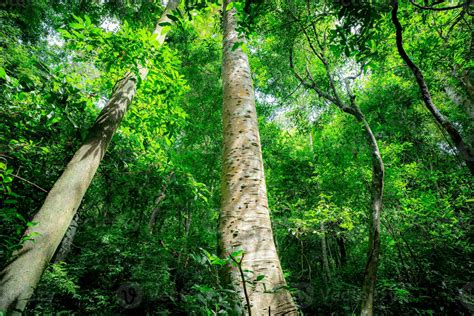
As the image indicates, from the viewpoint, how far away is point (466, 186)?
668 centimetres

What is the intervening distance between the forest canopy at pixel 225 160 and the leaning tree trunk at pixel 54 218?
12mm

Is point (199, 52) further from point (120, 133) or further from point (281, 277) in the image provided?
point (281, 277)

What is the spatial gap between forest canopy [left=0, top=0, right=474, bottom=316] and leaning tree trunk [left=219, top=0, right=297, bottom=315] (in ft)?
0.04

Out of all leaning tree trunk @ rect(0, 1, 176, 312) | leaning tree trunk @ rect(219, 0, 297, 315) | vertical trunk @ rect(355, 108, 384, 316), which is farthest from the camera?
vertical trunk @ rect(355, 108, 384, 316)

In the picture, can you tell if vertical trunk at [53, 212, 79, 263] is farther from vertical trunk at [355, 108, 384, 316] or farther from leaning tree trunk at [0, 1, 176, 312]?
vertical trunk at [355, 108, 384, 316]

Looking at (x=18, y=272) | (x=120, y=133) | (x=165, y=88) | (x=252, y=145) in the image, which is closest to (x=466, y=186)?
(x=252, y=145)

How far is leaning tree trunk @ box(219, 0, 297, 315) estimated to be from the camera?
121 centimetres

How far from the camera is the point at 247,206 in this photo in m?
1.59

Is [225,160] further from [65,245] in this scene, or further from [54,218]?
[65,245]

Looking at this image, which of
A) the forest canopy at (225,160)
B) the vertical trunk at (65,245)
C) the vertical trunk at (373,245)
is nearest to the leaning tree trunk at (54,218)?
the forest canopy at (225,160)

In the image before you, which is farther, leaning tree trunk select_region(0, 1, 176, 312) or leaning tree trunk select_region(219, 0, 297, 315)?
leaning tree trunk select_region(0, 1, 176, 312)

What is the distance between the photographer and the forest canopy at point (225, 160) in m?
1.76

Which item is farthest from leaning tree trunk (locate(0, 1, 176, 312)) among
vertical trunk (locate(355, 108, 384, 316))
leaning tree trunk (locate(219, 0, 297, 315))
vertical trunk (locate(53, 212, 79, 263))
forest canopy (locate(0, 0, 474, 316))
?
vertical trunk (locate(53, 212, 79, 263))

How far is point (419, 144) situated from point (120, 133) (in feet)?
42.2
